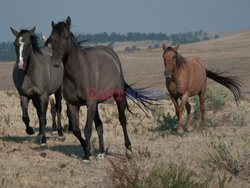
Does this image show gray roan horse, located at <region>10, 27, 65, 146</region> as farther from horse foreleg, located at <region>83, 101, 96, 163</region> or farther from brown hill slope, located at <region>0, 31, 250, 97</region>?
brown hill slope, located at <region>0, 31, 250, 97</region>

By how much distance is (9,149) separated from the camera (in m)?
7.56

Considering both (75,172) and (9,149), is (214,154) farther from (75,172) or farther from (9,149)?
(9,149)

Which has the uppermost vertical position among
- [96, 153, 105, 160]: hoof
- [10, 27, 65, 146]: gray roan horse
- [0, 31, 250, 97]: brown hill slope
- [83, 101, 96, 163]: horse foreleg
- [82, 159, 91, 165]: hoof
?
[10, 27, 65, 146]: gray roan horse

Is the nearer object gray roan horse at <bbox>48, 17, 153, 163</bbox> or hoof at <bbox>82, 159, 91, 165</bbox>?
gray roan horse at <bbox>48, 17, 153, 163</bbox>

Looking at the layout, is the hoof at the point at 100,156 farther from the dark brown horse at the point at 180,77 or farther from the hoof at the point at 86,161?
the dark brown horse at the point at 180,77

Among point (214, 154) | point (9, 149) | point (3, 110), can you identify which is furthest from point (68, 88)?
point (3, 110)

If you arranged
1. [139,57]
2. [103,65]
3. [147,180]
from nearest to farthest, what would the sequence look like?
[147,180] → [103,65] → [139,57]

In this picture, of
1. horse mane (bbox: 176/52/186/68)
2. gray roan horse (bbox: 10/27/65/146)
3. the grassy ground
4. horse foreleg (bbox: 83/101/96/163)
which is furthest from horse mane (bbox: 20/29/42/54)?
horse mane (bbox: 176/52/186/68)

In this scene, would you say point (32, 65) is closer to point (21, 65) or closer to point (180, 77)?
point (21, 65)

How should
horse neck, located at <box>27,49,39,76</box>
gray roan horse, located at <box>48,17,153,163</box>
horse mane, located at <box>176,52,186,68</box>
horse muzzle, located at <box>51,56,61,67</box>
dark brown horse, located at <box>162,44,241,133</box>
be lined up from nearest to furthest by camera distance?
horse muzzle, located at <box>51,56,61,67</box>
gray roan horse, located at <box>48,17,153,163</box>
horse neck, located at <box>27,49,39,76</box>
dark brown horse, located at <box>162,44,241,133</box>
horse mane, located at <box>176,52,186,68</box>

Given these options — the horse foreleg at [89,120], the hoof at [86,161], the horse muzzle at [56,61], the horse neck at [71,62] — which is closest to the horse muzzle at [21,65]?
the horse neck at [71,62]

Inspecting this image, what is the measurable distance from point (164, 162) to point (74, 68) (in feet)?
7.15

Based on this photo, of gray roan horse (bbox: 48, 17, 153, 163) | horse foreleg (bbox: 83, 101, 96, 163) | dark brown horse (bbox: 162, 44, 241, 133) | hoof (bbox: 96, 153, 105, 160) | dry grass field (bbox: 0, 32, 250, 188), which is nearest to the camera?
dry grass field (bbox: 0, 32, 250, 188)

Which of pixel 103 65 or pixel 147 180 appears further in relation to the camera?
pixel 103 65
